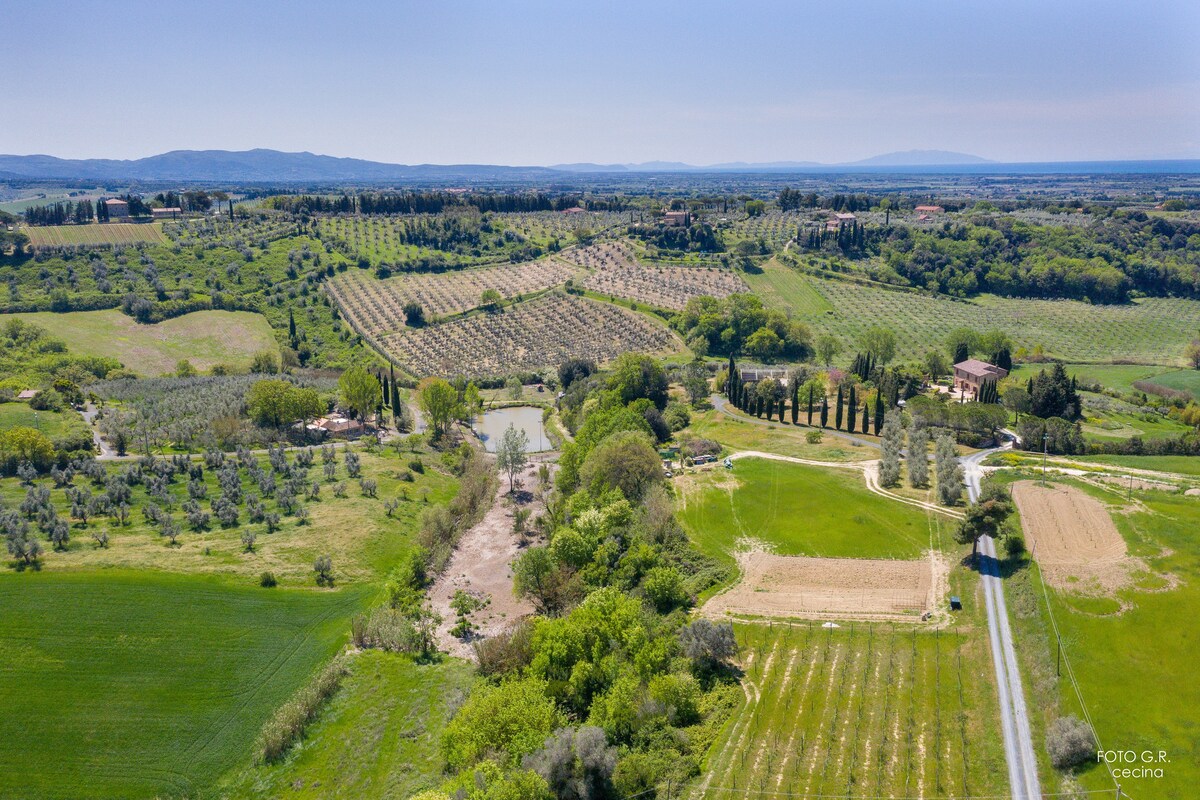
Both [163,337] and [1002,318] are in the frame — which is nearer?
[163,337]

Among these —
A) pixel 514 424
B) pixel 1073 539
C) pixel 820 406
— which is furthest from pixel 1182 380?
pixel 514 424

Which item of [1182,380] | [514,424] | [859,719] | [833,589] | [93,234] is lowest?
[859,719]

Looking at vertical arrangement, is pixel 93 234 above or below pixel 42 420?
above

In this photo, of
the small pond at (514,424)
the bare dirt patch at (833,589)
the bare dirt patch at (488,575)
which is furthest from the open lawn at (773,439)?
the bare dirt patch at (488,575)

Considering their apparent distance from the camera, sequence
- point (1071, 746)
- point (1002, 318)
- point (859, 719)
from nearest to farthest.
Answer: point (1071, 746) < point (859, 719) < point (1002, 318)

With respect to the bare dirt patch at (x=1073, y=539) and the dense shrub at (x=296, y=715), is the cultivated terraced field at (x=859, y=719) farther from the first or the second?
the dense shrub at (x=296, y=715)

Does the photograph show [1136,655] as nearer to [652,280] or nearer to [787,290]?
[787,290]
